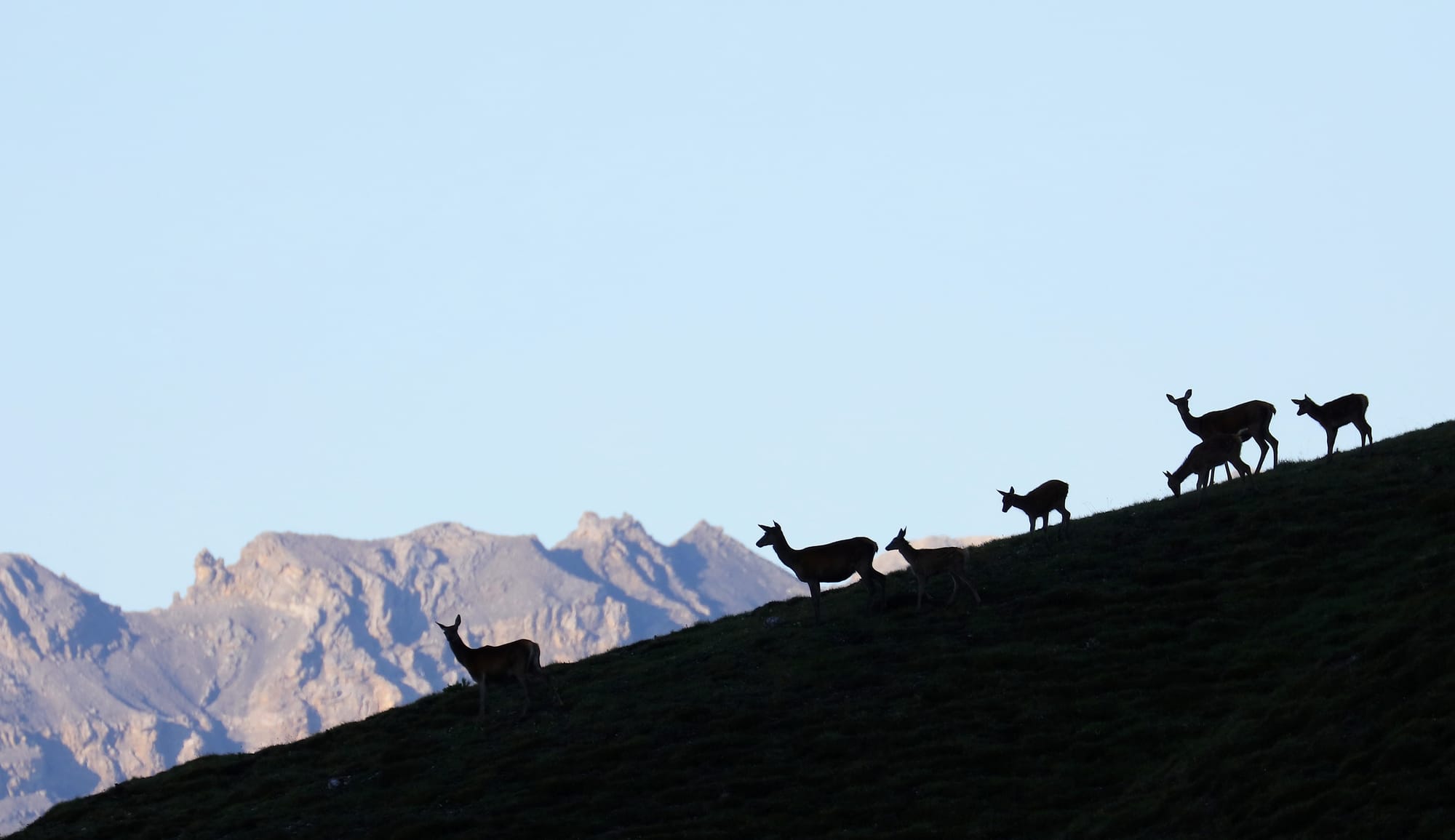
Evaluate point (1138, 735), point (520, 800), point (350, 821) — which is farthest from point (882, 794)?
point (350, 821)

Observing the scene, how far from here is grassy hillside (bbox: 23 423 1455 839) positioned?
30062 mm

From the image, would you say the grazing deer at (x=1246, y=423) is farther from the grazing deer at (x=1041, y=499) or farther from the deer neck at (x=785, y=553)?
the deer neck at (x=785, y=553)

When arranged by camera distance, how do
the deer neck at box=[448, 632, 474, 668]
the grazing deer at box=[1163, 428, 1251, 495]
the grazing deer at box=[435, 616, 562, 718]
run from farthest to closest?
the grazing deer at box=[1163, 428, 1251, 495]
the deer neck at box=[448, 632, 474, 668]
the grazing deer at box=[435, 616, 562, 718]

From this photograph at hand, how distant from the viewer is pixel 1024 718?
36.4 metres

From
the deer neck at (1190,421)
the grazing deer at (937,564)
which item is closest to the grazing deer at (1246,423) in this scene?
the deer neck at (1190,421)

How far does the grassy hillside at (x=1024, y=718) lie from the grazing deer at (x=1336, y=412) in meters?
1.08

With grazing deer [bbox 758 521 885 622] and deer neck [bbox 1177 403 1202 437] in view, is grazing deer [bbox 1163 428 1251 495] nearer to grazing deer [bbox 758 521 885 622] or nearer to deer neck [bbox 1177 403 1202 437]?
deer neck [bbox 1177 403 1202 437]

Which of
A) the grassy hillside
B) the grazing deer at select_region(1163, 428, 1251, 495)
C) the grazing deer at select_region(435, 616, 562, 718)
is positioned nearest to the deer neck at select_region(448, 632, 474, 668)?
the grazing deer at select_region(435, 616, 562, 718)

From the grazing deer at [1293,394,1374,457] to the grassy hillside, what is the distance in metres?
1.08

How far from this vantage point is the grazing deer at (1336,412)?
5206 centimetres

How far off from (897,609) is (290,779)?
16.0 metres

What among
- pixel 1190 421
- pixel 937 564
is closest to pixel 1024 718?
pixel 937 564

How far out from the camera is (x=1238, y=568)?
141ft

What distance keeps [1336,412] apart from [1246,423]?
2.76m
